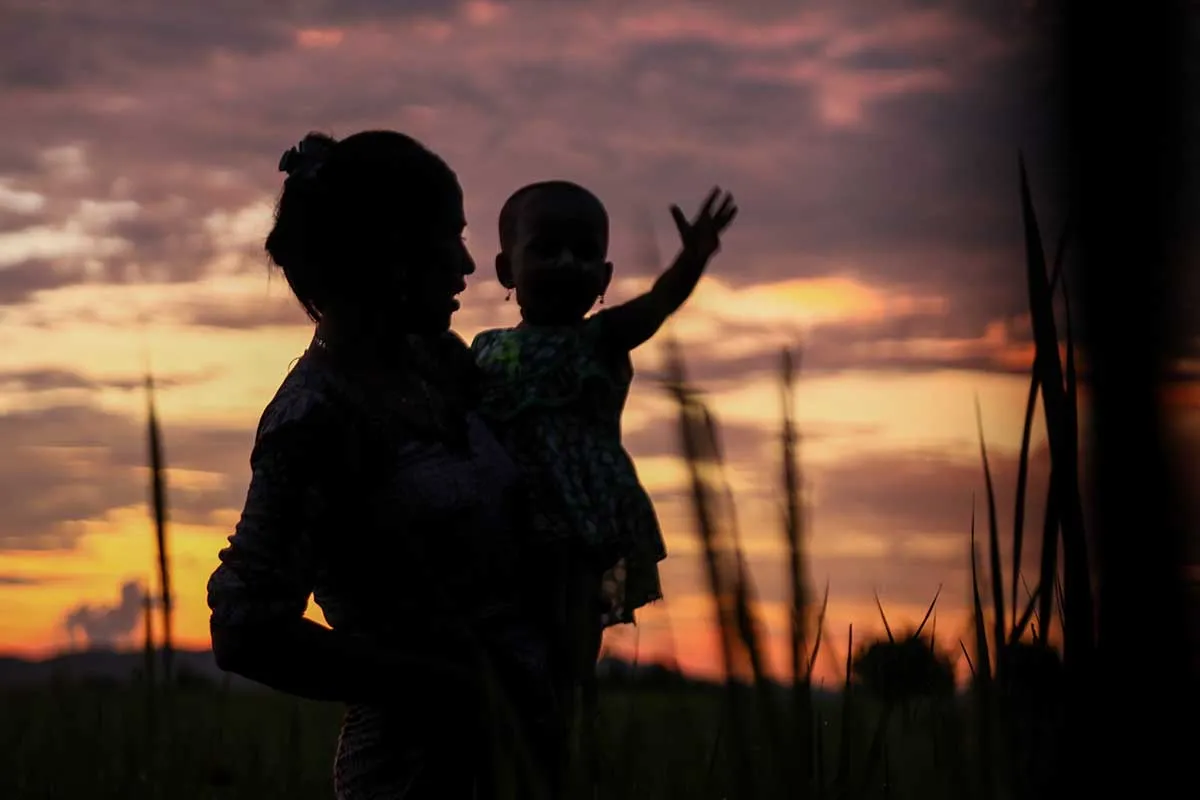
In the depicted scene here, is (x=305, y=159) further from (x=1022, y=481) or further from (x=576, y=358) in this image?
(x=1022, y=481)

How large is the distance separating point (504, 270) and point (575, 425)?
1.63 ft

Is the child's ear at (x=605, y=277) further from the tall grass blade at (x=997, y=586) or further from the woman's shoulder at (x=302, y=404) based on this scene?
the tall grass blade at (x=997, y=586)

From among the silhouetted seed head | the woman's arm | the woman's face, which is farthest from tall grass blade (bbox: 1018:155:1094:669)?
the woman's face

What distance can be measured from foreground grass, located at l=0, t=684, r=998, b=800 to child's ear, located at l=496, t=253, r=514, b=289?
44.3 inches

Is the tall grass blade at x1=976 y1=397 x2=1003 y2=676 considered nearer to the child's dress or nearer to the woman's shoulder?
the woman's shoulder

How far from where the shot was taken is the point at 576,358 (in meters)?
3.39

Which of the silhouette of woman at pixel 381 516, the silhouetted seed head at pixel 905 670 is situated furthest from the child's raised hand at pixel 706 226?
the silhouetted seed head at pixel 905 670

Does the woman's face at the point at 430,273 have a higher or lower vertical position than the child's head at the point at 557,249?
lower

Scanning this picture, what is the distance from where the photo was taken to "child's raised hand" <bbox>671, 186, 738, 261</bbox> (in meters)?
3.49

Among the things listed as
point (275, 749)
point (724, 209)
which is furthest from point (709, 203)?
point (275, 749)

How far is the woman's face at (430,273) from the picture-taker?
2426 millimetres

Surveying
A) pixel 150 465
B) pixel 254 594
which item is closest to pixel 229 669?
pixel 254 594

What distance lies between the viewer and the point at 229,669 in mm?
2186

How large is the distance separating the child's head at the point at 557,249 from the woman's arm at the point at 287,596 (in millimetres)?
1244
